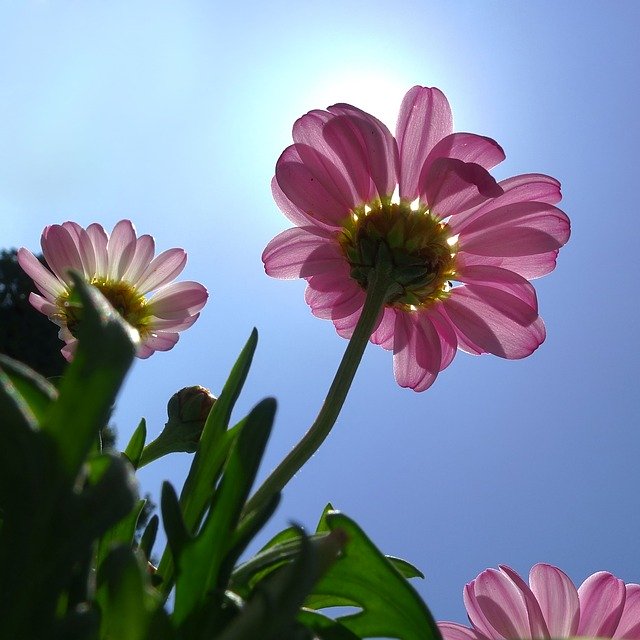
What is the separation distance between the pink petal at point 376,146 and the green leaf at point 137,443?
37 cm

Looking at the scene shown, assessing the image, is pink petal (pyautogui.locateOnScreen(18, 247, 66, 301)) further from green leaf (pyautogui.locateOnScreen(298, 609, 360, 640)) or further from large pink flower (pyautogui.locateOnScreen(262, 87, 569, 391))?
green leaf (pyautogui.locateOnScreen(298, 609, 360, 640))

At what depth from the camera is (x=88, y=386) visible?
26cm

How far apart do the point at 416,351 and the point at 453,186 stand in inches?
8.2

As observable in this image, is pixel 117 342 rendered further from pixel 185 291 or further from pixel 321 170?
pixel 185 291

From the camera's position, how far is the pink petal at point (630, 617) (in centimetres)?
68

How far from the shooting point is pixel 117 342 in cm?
26

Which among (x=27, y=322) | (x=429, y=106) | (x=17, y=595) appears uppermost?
(x=27, y=322)

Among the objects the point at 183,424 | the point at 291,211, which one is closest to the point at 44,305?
the point at 183,424

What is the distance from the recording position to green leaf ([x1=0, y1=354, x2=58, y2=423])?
285 mm

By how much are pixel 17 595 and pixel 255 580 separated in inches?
6.3

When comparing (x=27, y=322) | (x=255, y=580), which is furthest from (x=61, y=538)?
(x=27, y=322)

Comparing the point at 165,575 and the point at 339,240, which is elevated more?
the point at 339,240

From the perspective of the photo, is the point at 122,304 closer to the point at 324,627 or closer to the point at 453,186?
the point at 453,186

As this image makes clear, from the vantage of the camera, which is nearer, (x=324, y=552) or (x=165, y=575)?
(x=324, y=552)
